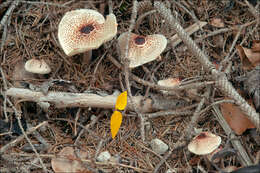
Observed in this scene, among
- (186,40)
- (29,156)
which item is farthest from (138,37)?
(29,156)

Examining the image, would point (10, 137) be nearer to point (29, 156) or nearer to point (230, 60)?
point (29, 156)

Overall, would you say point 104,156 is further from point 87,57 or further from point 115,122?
point 87,57

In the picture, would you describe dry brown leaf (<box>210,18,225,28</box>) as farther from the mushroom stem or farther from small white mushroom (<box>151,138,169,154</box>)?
small white mushroom (<box>151,138,169,154</box>)

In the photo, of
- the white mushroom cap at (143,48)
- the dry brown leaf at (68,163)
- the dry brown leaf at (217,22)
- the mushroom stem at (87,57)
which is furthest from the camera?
the dry brown leaf at (217,22)

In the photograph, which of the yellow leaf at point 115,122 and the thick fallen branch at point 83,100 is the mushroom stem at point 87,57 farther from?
the yellow leaf at point 115,122

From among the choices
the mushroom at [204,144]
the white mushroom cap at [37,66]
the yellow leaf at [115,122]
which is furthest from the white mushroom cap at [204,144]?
the white mushroom cap at [37,66]

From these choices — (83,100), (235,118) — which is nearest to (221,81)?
(235,118)

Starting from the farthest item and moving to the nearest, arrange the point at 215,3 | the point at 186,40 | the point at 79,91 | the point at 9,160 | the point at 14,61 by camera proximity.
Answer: the point at 215,3, the point at 14,61, the point at 79,91, the point at 186,40, the point at 9,160
